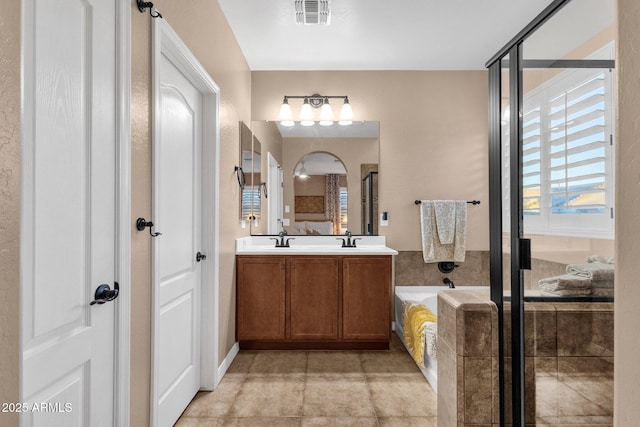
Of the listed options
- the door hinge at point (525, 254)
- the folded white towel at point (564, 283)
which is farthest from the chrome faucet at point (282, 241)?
the folded white towel at point (564, 283)

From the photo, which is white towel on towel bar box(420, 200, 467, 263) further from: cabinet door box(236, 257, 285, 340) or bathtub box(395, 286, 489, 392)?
cabinet door box(236, 257, 285, 340)

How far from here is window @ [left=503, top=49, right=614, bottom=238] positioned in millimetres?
1033

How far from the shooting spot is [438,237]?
12.3ft

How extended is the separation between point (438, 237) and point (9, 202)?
3.44m

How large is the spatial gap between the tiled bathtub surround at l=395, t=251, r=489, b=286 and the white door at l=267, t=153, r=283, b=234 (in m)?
Answer: 1.24

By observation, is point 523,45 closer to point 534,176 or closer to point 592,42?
point 592,42

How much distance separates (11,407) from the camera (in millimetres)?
865

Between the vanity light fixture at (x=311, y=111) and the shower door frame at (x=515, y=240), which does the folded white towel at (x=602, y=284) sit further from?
the vanity light fixture at (x=311, y=111)

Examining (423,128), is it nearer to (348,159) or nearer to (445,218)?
(348,159)

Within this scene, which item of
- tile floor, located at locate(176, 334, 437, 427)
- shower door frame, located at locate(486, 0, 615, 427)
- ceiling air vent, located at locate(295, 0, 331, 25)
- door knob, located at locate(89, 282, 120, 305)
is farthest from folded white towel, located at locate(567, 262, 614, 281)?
ceiling air vent, located at locate(295, 0, 331, 25)

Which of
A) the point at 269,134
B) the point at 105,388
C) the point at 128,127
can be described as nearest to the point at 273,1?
the point at 269,134

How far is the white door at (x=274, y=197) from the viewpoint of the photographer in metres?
3.74

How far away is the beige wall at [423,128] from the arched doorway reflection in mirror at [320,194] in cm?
45

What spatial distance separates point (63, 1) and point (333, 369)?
102 inches
